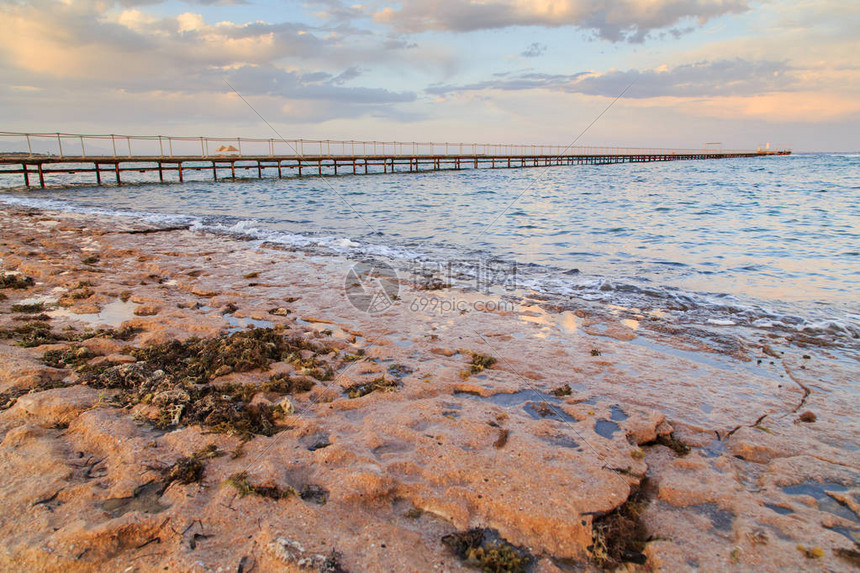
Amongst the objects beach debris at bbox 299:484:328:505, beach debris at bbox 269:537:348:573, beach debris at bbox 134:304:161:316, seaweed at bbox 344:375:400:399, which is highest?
beach debris at bbox 134:304:161:316

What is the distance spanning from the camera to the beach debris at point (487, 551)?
1.95 metres

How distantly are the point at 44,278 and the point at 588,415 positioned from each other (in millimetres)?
7449

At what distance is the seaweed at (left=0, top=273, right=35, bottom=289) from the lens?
5934 mm

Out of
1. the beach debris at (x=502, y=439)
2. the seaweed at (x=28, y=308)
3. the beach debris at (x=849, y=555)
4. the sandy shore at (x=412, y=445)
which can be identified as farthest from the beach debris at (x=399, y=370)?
the seaweed at (x=28, y=308)

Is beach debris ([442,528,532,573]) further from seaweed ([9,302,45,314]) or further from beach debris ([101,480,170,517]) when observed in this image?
seaweed ([9,302,45,314])

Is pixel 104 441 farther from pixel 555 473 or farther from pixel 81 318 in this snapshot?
pixel 81 318

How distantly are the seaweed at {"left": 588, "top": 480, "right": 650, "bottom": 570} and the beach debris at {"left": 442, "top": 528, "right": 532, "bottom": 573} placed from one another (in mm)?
334

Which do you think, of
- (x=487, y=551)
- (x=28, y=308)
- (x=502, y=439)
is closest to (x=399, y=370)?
(x=502, y=439)

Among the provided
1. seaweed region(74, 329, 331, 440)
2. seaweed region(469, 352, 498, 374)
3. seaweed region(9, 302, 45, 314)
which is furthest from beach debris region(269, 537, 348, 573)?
seaweed region(9, 302, 45, 314)

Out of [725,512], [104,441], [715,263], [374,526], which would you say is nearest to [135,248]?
[104,441]

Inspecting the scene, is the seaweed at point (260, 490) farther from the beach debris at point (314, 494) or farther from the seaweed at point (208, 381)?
the seaweed at point (208, 381)

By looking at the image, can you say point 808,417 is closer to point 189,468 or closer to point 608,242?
point 189,468

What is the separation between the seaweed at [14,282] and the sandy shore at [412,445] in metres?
0.92

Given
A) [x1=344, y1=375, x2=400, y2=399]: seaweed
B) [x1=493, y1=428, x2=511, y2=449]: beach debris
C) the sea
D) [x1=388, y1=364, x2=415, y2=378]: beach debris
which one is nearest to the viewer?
[x1=493, y1=428, x2=511, y2=449]: beach debris
